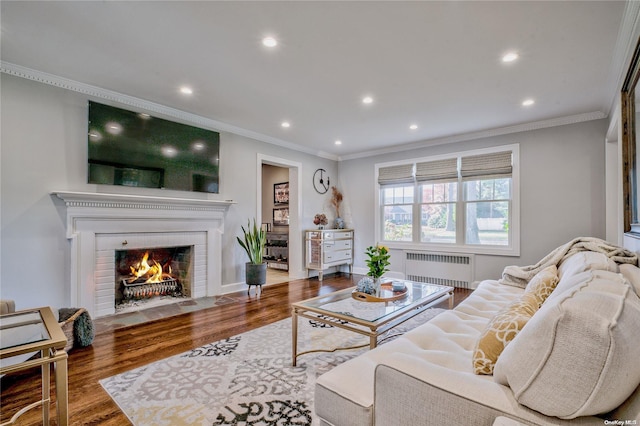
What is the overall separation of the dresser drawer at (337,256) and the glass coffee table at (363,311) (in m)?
2.86

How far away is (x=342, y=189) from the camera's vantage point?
6.59m

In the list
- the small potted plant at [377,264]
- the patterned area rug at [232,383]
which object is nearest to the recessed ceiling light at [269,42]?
the small potted plant at [377,264]

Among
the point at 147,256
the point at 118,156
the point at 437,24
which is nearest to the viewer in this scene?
the point at 437,24

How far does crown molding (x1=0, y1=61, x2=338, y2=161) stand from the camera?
2.89 meters

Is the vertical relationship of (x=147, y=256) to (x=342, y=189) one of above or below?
below

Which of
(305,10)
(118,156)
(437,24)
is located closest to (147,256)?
(118,156)

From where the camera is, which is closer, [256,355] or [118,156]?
[256,355]

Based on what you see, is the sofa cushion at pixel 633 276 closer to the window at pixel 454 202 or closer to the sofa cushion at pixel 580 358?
the sofa cushion at pixel 580 358

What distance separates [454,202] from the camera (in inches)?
204

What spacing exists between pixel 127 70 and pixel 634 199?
440 centimetres

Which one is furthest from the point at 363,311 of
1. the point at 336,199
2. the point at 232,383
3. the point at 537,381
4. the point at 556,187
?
the point at 336,199

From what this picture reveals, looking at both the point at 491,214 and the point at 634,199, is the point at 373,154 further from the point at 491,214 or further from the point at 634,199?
the point at 634,199

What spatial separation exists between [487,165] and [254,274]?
13.0ft

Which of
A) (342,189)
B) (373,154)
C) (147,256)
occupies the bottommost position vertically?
(147,256)
